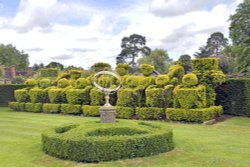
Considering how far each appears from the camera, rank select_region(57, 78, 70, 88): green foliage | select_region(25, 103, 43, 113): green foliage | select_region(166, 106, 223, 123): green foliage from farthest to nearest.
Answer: select_region(25, 103, 43, 113): green foliage
select_region(57, 78, 70, 88): green foliage
select_region(166, 106, 223, 123): green foliage

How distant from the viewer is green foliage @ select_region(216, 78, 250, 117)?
1558 centimetres

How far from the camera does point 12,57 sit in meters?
61.2

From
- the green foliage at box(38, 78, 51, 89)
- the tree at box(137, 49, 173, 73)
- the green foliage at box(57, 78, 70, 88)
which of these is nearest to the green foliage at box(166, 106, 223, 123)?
the green foliage at box(57, 78, 70, 88)

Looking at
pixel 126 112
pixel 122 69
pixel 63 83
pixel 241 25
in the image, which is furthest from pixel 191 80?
pixel 241 25

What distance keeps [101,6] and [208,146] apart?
29.6 feet

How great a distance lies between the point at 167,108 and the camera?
15336mm

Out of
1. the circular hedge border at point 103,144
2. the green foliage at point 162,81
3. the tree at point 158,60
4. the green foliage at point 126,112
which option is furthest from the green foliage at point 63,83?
the tree at point 158,60

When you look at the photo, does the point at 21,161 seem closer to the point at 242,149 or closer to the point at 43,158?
the point at 43,158

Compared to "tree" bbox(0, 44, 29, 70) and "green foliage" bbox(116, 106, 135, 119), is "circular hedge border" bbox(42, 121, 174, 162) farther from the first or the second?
"tree" bbox(0, 44, 29, 70)

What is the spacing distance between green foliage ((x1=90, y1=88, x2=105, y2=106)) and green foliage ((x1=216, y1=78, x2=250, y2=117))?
6576 millimetres

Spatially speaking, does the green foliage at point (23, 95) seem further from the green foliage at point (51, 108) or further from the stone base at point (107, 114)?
the stone base at point (107, 114)

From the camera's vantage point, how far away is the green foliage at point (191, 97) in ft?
47.7

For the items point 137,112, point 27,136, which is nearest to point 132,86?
point 137,112

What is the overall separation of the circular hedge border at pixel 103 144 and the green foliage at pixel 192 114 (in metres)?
5.77
